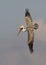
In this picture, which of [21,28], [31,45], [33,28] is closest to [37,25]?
[33,28]

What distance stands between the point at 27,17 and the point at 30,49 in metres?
5.46

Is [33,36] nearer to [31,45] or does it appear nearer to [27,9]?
[31,45]

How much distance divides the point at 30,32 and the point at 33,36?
2.32 ft

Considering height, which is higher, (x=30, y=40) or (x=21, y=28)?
(x=21, y=28)

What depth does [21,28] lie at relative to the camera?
38844 mm

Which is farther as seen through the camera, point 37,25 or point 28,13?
point 28,13

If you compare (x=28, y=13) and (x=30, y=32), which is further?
(x=28, y=13)

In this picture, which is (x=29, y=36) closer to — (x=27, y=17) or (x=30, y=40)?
(x=30, y=40)

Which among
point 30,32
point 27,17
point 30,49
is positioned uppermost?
point 27,17

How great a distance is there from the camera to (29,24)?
112 ft

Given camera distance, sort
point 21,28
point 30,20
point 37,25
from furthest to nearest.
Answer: point 21,28 < point 30,20 < point 37,25

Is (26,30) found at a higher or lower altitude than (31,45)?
higher

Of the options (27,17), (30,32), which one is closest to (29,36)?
(30,32)

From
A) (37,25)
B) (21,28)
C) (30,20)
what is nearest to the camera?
(37,25)
